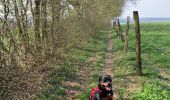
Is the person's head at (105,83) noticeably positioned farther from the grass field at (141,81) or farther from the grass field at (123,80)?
the grass field at (141,81)

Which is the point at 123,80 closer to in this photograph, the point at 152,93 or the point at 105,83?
the point at 152,93

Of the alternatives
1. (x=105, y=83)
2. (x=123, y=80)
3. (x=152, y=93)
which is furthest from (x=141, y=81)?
(x=105, y=83)

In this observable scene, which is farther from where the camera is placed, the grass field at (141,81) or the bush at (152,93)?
the grass field at (141,81)

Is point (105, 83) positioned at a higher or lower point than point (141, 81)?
higher

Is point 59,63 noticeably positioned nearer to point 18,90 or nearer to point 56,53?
point 56,53

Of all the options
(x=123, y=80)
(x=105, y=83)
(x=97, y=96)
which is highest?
(x=105, y=83)

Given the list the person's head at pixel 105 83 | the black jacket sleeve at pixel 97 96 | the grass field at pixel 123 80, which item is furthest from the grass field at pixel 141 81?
the black jacket sleeve at pixel 97 96

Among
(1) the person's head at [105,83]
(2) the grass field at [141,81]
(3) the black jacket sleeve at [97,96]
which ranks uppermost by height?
(1) the person's head at [105,83]

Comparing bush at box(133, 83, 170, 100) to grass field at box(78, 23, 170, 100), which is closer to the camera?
bush at box(133, 83, 170, 100)

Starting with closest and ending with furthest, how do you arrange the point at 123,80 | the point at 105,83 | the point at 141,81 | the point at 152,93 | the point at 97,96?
the point at 97,96
the point at 105,83
the point at 152,93
the point at 141,81
the point at 123,80

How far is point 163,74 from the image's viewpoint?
27.8m

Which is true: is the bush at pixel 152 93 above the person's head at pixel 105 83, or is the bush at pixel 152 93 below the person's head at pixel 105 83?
below

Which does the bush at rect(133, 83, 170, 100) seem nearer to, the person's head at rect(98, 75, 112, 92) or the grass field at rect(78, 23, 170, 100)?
the grass field at rect(78, 23, 170, 100)

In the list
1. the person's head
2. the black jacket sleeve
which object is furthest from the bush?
the black jacket sleeve
